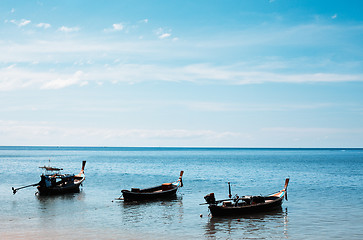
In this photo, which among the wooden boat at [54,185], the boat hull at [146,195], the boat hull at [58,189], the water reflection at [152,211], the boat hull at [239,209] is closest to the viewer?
the water reflection at [152,211]

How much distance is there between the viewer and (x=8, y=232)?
1088 inches

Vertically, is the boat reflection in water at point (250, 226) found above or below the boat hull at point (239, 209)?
below

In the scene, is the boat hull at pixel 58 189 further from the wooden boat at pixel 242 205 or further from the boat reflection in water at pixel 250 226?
the boat reflection in water at pixel 250 226

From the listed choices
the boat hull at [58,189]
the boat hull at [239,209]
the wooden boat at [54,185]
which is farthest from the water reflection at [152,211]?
the wooden boat at [54,185]

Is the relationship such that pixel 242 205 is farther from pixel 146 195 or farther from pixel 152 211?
pixel 146 195

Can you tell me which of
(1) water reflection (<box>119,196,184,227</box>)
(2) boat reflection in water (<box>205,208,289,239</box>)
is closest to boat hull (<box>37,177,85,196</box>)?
(1) water reflection (<box>119,196,184,227</box>)

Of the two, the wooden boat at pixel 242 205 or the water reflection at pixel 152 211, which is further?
the wooden boat at pixel 242 205

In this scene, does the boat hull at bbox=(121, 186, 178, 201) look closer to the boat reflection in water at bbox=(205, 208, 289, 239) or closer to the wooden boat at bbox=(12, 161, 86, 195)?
the wooden boat at bbox=(12, 161, 86, 195)

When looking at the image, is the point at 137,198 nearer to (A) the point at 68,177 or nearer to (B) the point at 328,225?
(A) the point at 68,177

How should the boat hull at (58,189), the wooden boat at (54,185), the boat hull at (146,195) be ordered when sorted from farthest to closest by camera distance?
the boat hull at (58,189) → the wooden boat at (54,185) → the boat hull at (146,195)

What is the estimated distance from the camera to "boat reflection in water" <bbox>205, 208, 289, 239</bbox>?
2773 centimetres

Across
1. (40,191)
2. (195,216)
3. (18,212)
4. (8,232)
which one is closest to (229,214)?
(195,216)

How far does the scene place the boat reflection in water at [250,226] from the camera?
2773 centimetres

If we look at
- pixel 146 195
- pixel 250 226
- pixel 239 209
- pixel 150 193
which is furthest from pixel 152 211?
pixel 250 226
